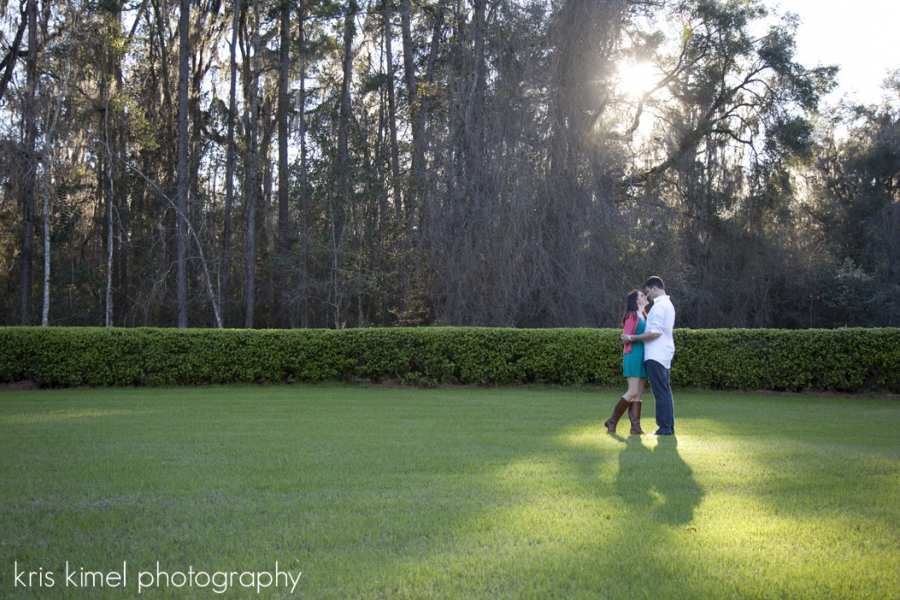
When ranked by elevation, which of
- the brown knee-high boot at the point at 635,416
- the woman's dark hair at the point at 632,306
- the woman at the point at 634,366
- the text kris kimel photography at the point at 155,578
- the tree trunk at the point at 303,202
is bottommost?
the text kris kimel photography at the point at 155,578

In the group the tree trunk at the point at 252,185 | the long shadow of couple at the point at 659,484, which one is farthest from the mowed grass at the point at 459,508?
the tree trunk at the point at 252,185

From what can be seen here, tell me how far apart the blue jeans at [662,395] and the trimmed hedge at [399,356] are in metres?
6.38

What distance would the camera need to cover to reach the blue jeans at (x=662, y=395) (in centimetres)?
722

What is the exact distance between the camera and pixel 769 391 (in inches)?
526

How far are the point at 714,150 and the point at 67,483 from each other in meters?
24.2

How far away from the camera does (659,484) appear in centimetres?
481

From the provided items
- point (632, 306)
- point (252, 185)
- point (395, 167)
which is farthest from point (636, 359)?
point (252, 185)

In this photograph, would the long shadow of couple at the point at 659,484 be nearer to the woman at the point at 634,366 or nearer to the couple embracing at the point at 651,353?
the couple embracing at the point at 651,353

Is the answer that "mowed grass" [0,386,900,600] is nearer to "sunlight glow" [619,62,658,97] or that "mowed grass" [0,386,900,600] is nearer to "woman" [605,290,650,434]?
"woman" [605,290,650,434]

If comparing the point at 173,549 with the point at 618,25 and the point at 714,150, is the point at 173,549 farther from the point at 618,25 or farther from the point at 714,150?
the point at 714,150

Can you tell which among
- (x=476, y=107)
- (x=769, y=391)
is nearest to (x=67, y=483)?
(x=769, y=391)

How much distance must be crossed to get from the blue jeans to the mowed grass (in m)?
0.30

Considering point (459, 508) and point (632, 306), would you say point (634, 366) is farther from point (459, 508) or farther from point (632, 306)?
point (459, 508)

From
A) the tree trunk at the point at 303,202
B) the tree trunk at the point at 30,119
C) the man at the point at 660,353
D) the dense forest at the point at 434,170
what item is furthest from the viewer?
the tree trunk at the point at 303,202
